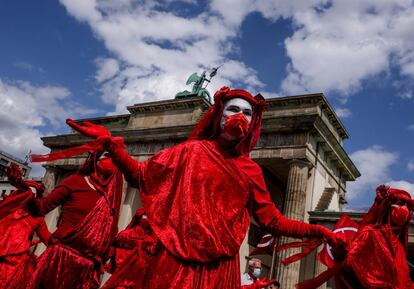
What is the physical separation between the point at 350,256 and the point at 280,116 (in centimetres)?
1533

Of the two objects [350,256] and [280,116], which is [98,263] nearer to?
[350,256]

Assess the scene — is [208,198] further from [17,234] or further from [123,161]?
[17,234]

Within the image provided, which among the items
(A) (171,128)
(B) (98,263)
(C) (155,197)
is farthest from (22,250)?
(A) (171,128)

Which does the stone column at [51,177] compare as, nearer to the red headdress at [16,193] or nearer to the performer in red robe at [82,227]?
the red headdress at [16,193]

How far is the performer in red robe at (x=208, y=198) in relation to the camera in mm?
2711

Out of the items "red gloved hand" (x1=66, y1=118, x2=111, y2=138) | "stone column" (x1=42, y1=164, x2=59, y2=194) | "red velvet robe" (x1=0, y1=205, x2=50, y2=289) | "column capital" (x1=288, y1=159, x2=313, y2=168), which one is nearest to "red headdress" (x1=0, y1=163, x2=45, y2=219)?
"red velvet robe" (x1=0, y1=205, x2=50, y2=289)

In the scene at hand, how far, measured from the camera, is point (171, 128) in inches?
902

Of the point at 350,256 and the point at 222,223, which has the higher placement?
the point at 350,256

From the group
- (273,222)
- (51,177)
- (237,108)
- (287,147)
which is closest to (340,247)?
(273,222)

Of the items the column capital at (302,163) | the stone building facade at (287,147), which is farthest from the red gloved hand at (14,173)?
the column capital at (302,163)

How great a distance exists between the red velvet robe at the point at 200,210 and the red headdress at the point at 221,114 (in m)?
0.13

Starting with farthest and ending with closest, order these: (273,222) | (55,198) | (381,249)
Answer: (55,198)
(381,249)
(273,222)

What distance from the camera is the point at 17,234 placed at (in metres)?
6.48

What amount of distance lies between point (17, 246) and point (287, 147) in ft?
46.7
